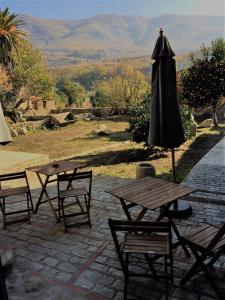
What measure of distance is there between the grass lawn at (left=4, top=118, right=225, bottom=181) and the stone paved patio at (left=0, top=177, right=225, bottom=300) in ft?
12.5

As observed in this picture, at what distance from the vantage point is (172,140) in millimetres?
5477

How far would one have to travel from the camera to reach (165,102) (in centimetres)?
543

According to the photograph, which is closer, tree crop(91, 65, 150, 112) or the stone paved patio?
the stone paved patio

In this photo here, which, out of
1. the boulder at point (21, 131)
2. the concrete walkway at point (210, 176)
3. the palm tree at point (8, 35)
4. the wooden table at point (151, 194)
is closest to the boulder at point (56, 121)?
the boulder at point (21, 131)

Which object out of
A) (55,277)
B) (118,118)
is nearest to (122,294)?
(55,277)

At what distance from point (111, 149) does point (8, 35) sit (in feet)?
54.4

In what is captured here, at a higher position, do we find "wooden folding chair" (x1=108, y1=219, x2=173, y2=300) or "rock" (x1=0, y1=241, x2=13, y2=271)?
"wooden folding chair" (x1=108, y1=219, x2=173, y2=300)

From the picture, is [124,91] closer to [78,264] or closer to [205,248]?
[78,264]

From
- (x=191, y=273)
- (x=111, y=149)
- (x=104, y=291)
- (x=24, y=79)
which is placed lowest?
(x=104, y=291)

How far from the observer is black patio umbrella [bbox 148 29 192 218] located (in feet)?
17.7

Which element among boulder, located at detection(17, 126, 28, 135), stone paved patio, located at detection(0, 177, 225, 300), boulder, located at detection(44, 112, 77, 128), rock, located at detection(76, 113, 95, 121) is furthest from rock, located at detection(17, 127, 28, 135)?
stone paved patio, located at detection(0, 177, 225, 300)

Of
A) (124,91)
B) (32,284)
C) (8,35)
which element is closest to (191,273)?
(32,284)

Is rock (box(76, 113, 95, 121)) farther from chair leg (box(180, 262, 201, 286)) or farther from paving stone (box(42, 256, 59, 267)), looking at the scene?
chair leg (box(180, 262, 201, 286))

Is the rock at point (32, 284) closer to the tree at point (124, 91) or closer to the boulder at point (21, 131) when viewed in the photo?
the boulder at point (21, 131)
